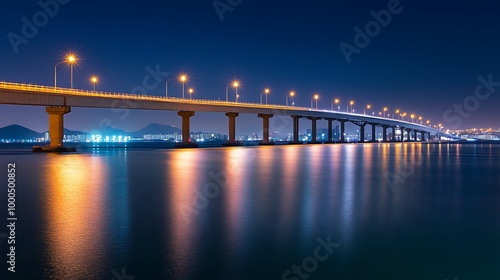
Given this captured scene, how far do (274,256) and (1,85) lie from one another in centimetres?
5814

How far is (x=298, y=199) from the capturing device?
1772cm

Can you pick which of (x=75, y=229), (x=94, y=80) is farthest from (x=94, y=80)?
(x=75, y=229)

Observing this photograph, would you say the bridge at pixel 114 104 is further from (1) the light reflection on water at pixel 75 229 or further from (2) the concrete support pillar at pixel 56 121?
(1) the light reflection on water at pixel 75 229

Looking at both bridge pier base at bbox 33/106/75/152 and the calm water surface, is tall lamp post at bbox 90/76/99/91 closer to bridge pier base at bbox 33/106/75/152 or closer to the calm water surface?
bridge pier base at bbox 33/106/75/152

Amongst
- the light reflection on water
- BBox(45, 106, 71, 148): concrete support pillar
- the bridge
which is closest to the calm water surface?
the light reflection on water

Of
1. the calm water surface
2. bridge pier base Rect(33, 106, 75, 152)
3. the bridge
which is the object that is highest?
the bridge

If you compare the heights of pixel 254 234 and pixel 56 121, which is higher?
pixel 56 121

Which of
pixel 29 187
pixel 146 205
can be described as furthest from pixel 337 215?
pixel 29 187

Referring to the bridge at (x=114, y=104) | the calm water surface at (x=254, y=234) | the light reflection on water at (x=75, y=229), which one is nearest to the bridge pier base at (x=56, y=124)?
the bridge at (x=114, y=104)

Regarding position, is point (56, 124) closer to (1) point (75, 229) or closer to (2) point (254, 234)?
(1) point (75, 229)

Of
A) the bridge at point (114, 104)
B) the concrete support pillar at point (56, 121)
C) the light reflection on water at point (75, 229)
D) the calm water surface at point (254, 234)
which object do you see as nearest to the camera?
the calm water surface at point (254, 234)

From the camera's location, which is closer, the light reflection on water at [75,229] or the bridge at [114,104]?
the light reflection on water at [75,229]

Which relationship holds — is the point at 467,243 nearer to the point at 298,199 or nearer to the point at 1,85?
the point at 298,199

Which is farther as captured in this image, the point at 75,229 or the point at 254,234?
the point at 75,229
